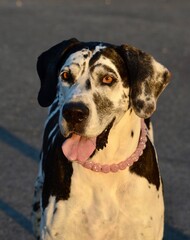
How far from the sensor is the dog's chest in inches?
197

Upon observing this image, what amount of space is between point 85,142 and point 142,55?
0.70 m

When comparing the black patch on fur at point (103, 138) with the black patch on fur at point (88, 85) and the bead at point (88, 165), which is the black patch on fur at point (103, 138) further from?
the black patch on fur at point (88, 85)

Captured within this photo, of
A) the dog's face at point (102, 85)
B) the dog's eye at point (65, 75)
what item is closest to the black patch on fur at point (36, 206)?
the dog's face at point (102, 85)

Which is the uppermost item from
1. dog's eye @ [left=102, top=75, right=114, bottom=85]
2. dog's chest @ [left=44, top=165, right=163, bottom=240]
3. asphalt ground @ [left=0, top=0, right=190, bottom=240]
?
dog's eye @ [left=102, top=75, right=114, bottom=85]

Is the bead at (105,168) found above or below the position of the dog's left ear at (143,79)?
below

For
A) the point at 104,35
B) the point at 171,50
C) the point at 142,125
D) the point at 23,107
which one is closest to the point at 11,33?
the point at 104,35

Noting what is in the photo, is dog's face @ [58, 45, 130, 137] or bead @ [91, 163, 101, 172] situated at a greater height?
dog's face @ [58, 45, 130, 137]

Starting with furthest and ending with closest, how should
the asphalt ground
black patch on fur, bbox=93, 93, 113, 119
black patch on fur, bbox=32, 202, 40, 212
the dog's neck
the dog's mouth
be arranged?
the asphalt ground, black patch on fur, bbox=32, 202, 40, 212, the dog's neck, the dog's mouth, black patch on fur, bbox=93, 93, 113, 119

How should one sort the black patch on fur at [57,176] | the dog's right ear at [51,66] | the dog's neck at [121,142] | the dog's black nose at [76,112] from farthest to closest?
the dog's right ear at [51,66]
the black patch on fur at [57,176]
the dog's neck at [121,142]
the dog's black nose at [76,112]

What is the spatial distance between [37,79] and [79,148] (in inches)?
256

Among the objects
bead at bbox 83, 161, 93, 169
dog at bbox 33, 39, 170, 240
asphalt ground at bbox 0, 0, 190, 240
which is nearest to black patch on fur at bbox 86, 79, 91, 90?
dog at bbox 33, 39, 170, 240

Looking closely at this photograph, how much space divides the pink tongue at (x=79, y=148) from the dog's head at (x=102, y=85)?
3.9 inches

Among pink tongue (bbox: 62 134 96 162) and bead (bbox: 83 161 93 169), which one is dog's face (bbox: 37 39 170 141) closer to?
pink tongue (bbox: 62 134 96 162)

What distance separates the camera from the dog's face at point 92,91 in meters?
4.63
